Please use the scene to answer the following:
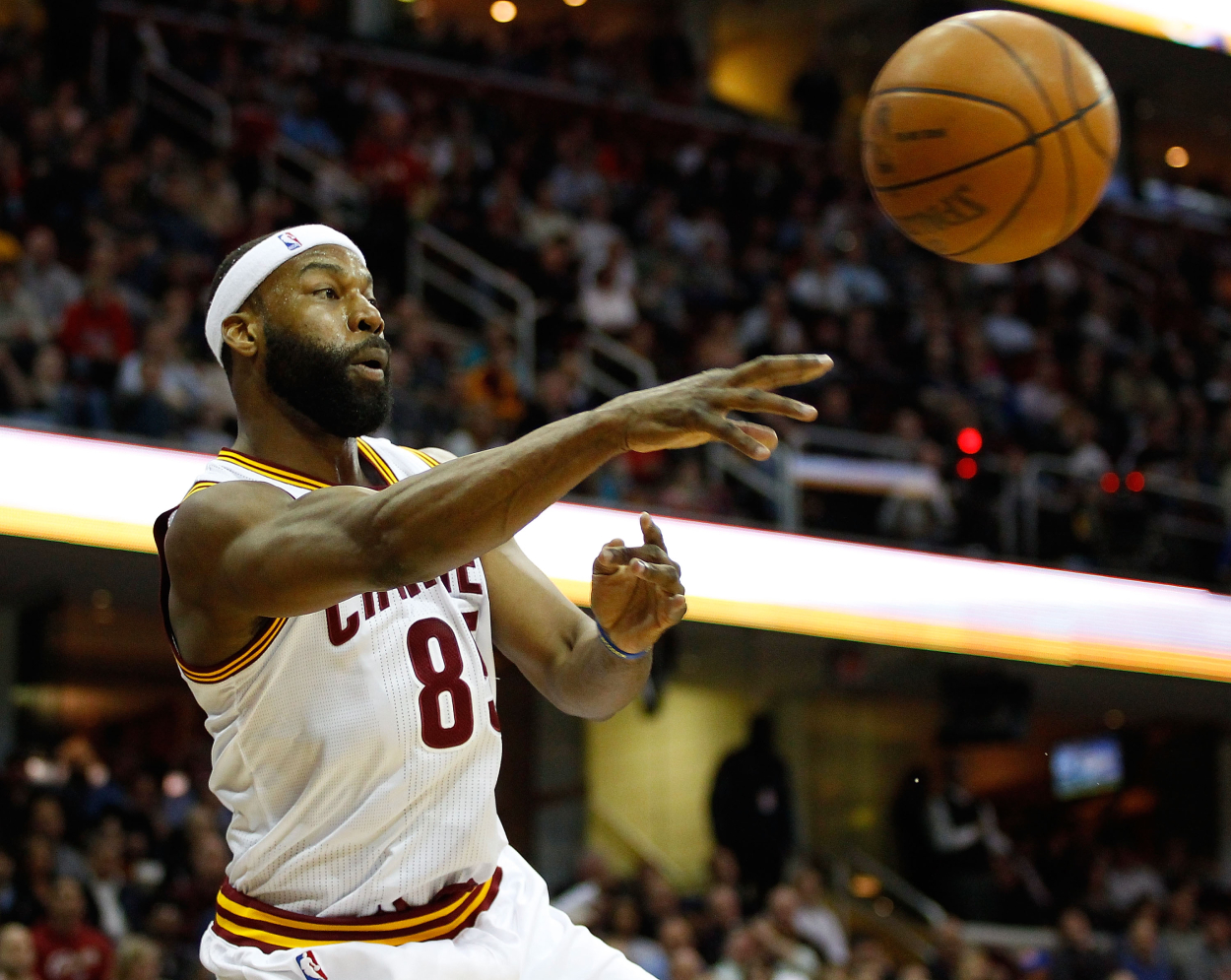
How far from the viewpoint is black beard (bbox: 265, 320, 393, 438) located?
3475 mm

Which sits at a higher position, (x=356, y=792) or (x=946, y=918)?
(x=356, y=792)

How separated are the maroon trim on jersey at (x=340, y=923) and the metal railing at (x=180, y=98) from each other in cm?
1108

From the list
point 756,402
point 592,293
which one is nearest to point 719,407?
point 756,402

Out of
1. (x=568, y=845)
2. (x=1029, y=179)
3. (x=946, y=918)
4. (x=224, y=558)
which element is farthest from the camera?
(x=568, y=845)

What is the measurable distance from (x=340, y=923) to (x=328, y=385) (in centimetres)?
111

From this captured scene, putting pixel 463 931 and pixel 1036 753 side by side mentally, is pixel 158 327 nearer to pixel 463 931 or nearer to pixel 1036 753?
pixel 463 931

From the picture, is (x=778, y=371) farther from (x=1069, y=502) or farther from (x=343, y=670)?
(x=1069, y=502)

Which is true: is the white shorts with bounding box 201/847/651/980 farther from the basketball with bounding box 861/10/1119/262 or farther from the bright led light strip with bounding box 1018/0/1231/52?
the bright led light strip with bounding box 1018/0/1231/52

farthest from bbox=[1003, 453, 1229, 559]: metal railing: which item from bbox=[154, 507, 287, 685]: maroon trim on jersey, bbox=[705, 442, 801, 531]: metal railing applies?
bbox=[154, 507, 287, 685]: maroon trim on jersey

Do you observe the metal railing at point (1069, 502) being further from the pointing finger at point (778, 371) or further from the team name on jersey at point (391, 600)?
the pointing finger at point (778, 371)

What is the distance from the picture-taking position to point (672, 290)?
14883 millimetres

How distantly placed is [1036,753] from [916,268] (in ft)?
17.8

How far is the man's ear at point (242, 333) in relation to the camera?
3588mm

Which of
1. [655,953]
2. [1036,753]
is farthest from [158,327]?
[1036,753]
